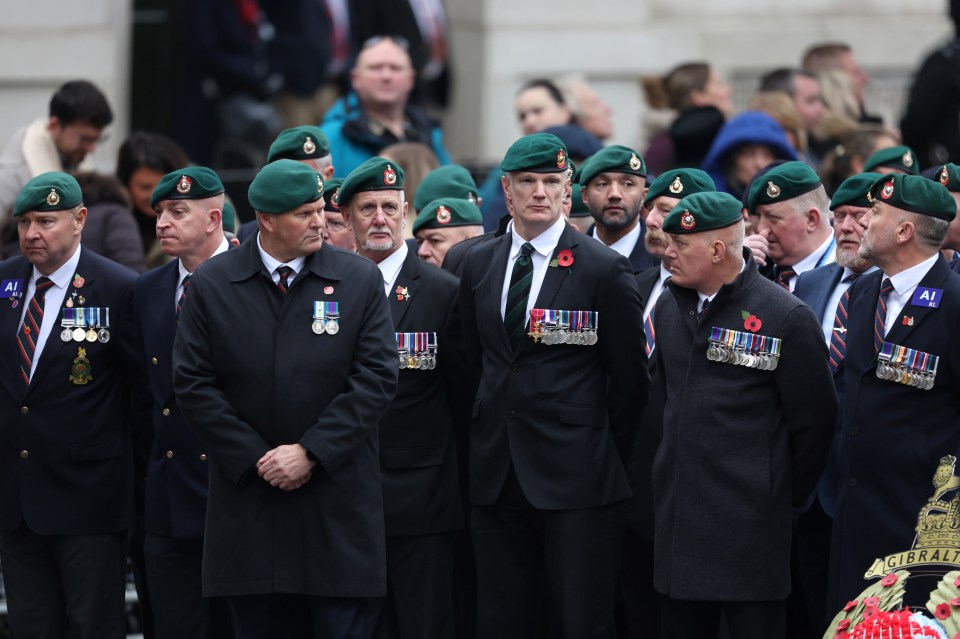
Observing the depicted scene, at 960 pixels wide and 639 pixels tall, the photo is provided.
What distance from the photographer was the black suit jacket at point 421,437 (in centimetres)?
768

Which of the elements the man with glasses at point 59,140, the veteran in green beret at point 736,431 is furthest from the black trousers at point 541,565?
the man with glasses at point 59,140

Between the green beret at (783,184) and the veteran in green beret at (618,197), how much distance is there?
57 centimetres

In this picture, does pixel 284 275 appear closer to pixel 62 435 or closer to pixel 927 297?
pixel 62 435

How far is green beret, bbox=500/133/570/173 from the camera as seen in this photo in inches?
299

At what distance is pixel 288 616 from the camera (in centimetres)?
724

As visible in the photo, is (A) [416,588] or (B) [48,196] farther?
(B) [48,196]

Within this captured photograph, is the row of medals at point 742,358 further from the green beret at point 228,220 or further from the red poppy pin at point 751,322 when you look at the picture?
the green beret at point 228,220

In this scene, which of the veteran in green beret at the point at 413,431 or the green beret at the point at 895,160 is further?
the green beret at the point at 895,160

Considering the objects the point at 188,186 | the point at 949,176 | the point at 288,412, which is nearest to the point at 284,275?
the point at 288,412

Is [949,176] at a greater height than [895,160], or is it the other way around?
[895,160]

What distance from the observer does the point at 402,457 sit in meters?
7.70

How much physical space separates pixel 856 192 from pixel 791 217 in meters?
0.33

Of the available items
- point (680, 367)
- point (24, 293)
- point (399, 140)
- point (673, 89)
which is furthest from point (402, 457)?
point (673, 89)

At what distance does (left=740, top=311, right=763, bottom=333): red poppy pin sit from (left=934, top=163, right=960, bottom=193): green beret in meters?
1.32
